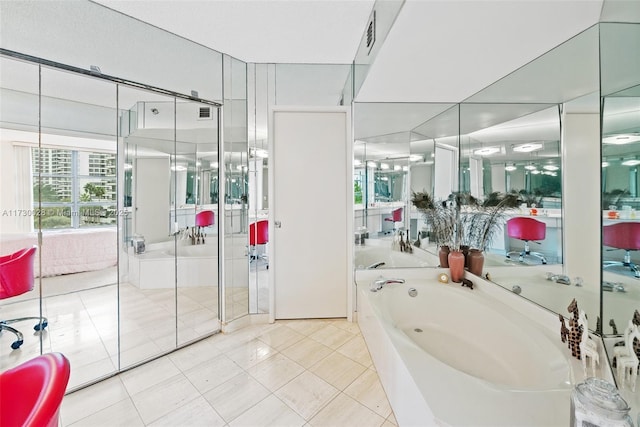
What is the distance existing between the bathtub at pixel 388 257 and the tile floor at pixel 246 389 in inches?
29.8

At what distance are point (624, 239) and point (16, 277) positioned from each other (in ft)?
12.4

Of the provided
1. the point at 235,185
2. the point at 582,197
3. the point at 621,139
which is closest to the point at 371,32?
the point at 621,139

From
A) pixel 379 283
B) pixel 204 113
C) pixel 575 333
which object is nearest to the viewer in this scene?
pixel 575 333

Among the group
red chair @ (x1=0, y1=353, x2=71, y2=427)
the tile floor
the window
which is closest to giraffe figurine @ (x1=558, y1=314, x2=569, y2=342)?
the tile floor

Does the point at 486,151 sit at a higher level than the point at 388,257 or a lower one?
higher

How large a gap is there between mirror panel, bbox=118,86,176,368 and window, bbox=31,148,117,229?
14 cm

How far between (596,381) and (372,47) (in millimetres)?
1958

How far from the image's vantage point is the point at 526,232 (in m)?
1.81

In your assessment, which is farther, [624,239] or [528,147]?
[528,147]

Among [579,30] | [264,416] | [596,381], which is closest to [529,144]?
[579,30]

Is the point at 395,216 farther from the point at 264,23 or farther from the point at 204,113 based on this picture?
the point at 204,113

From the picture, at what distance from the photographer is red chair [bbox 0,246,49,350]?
1.88 metres

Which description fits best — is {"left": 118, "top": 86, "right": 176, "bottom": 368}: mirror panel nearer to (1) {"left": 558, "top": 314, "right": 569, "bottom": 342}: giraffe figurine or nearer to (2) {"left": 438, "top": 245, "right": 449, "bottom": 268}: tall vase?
(2) {"left": 438, "top": 245, "right": 449, "bottom": 268}: tall vase

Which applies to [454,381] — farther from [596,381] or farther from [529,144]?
[529,144]
